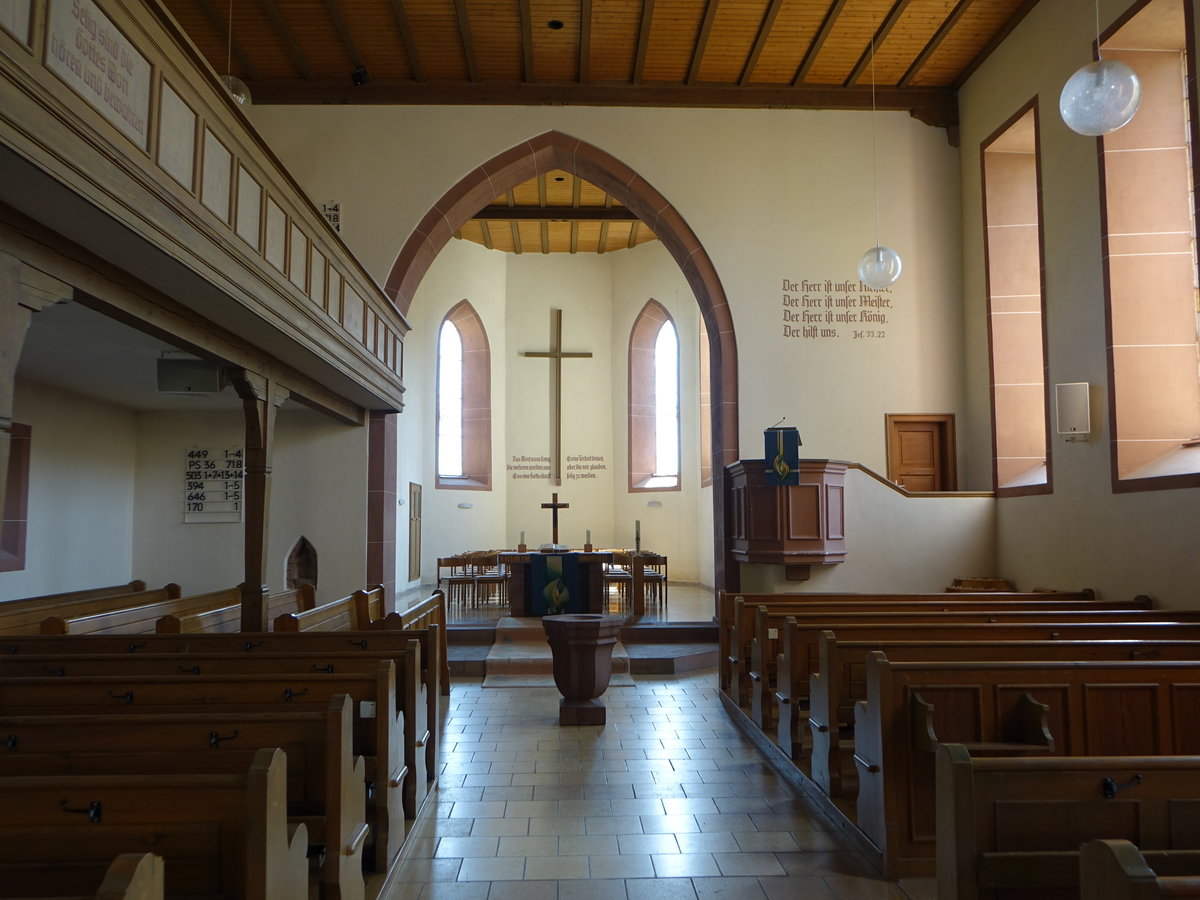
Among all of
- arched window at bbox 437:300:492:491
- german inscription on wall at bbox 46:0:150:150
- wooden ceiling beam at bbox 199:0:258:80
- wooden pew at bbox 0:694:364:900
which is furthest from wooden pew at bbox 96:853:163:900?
arched window at bbox 437:300:492:491

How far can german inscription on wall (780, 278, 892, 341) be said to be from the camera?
10.5 meters

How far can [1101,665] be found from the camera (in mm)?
3822

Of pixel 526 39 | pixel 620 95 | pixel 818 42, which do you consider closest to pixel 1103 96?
pixel 818 42

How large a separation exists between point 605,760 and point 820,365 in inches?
246

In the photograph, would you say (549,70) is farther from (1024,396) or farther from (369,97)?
(1024,396)

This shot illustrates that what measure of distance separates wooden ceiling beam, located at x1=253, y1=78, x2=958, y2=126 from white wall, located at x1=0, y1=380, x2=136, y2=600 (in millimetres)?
4189

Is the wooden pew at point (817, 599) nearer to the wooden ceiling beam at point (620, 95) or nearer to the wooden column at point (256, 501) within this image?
the wooden column at point (256, 501)

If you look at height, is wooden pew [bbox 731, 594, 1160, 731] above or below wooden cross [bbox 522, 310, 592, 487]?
below

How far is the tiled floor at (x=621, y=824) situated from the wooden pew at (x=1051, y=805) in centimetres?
105

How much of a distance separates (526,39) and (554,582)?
5.88m

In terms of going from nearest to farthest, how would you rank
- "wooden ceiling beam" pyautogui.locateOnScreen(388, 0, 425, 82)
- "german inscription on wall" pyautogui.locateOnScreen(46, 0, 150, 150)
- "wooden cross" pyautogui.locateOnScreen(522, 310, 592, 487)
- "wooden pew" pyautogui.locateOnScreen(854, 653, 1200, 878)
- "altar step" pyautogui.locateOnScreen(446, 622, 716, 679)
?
"german inscription on wall" pyautogui.locateOnScreen(46, 0, 150, 150) < "wooden pew" pyautogui.locateOnScreen(854, 653, 1200, 878) < "altar step" pyautogui.locateOnScreen(446, 622, 716, 679) < "wooden ceiling beam" pyautogui.locateOnScreen(388, 0, 425, 82) < "wooden cross" pyautogui.locateOnScreen(522, 310, 592, 487)

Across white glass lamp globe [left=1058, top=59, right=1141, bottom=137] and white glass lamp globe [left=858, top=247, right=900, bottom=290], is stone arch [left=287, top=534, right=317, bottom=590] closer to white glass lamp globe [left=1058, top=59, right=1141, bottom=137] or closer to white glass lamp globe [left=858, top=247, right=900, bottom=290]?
white glass lamp globe [left=858, top=247, right=900, bottom=290]

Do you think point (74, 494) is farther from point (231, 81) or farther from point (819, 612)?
point (819, 612)

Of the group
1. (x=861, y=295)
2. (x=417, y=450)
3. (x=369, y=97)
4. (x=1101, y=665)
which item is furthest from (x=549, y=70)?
(x=1101, y=665)
